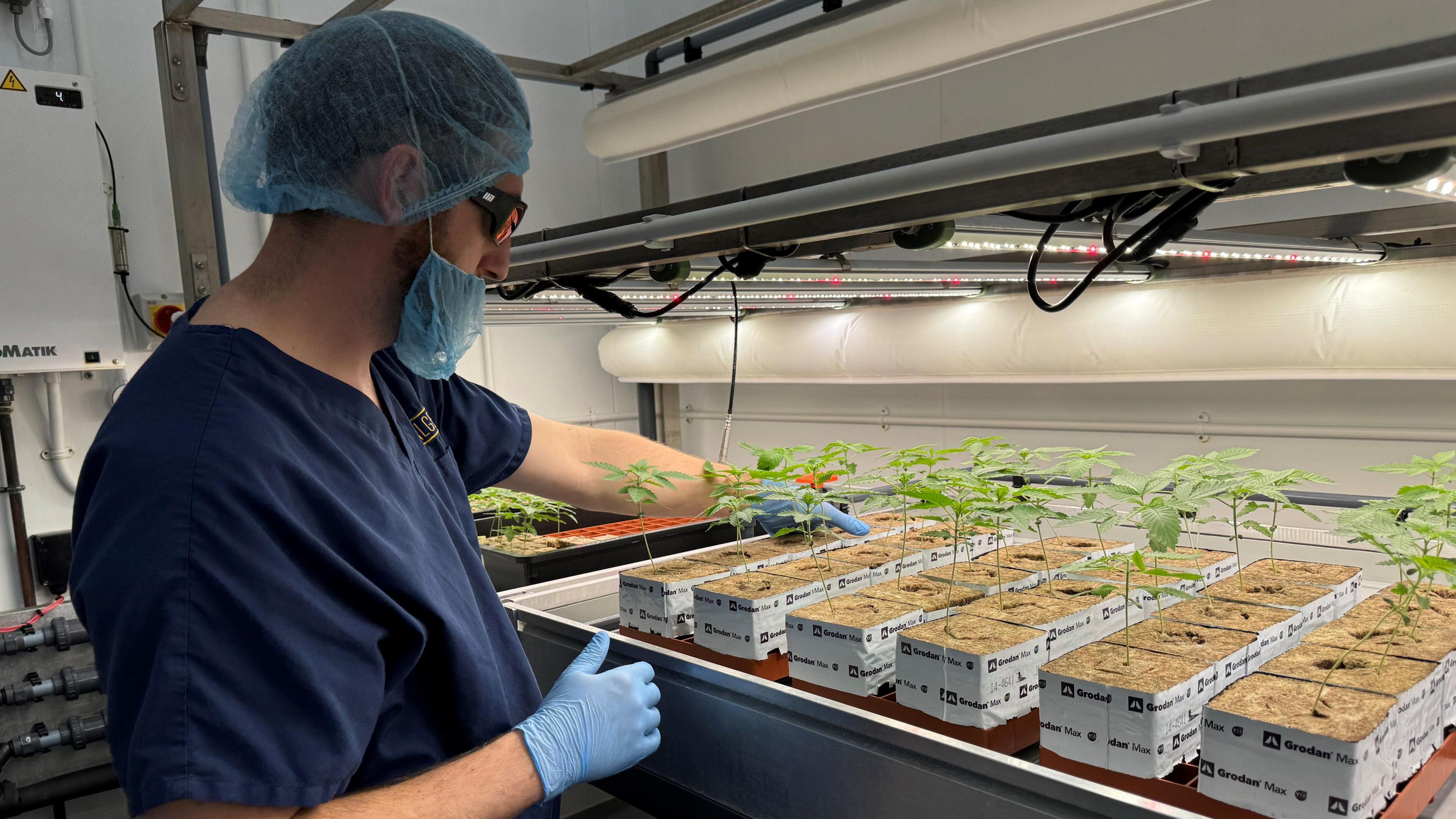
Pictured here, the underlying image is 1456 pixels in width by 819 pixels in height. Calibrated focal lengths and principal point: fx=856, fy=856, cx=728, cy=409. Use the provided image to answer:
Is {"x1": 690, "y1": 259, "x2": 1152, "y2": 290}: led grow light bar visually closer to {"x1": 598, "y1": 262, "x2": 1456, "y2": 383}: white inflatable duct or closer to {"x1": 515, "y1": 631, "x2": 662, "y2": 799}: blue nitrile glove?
{"x1": 598, "y1": 262, "x2": 1456, "y2": 383}: white inflatable duct

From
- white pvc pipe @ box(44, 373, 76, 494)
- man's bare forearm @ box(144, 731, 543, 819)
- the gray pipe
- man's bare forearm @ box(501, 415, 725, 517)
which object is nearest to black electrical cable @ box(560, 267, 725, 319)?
man's bare forearm @ box(501, 415, 725, 517)

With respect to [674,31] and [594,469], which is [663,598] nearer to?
[594,469]

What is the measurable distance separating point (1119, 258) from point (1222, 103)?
0.92 feet

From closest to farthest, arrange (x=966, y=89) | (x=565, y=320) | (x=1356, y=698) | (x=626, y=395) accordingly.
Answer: (x=1356, y=698) → (x=565, y=320) → (x=966, y=89) → (x=626, y=395)

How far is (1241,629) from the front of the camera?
1136mm

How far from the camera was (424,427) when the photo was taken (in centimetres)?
121

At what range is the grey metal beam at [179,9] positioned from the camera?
197 cm

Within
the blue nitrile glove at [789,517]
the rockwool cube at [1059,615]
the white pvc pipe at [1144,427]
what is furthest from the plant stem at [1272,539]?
the white pvc pipe at [1144,427]

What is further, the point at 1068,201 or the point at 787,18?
the point at 787,18

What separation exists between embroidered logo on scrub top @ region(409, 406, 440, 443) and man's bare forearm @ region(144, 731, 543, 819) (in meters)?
0.44

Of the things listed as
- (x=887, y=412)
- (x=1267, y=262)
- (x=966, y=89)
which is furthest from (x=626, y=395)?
(x=1267, y=262)

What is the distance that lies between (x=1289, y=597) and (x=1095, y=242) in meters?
0.60

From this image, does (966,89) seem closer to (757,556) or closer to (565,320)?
(565,320)

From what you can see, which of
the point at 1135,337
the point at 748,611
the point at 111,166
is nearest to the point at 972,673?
the point at 748,611
